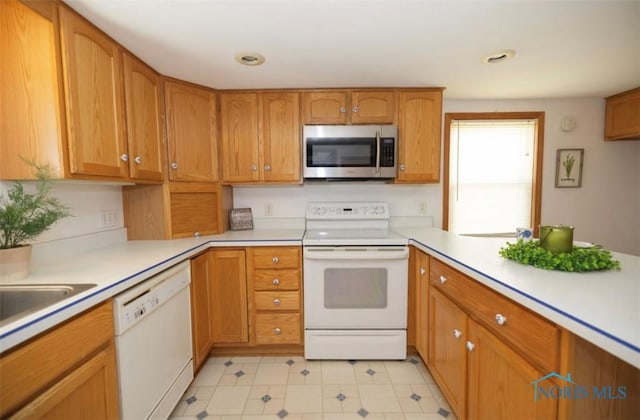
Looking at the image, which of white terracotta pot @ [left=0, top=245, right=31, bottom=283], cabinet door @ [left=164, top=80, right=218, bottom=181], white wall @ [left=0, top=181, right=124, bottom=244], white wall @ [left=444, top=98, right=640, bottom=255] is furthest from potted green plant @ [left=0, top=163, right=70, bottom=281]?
white wall @ [left=444, top=98, right=640, bottom=255]

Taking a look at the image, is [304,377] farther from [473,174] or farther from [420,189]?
[473,174]

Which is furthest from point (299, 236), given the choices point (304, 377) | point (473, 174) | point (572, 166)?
point (572, 166)

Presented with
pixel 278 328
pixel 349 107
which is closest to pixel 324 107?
pixel 349 107

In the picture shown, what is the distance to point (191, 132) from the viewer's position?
6.58ft

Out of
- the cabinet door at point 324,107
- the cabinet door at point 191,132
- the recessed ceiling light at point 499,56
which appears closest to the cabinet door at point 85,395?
the cabinet door at point 191,132

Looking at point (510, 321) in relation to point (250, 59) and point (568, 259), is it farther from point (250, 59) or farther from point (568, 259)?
point (250, 59)

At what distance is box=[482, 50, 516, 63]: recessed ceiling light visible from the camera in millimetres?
1609

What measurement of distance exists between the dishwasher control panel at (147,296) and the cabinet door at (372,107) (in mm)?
1680

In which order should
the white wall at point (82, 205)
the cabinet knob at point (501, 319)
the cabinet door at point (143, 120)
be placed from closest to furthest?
the cabinet knob at point (501, 319), the white wall at point (82, 205), the cabinet door at point (143, 120)

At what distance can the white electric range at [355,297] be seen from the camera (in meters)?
1.90

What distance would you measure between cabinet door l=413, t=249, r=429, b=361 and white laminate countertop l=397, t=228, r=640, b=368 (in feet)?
1.45

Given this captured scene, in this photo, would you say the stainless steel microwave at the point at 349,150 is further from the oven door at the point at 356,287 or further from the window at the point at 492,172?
the window at the point at 492,172

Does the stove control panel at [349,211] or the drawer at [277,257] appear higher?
the stove control panel at [349,211]

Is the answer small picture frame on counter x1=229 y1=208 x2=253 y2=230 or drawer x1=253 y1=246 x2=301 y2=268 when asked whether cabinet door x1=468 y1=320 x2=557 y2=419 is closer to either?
drawer x1=253 y1=246 x2=301 y2=268
